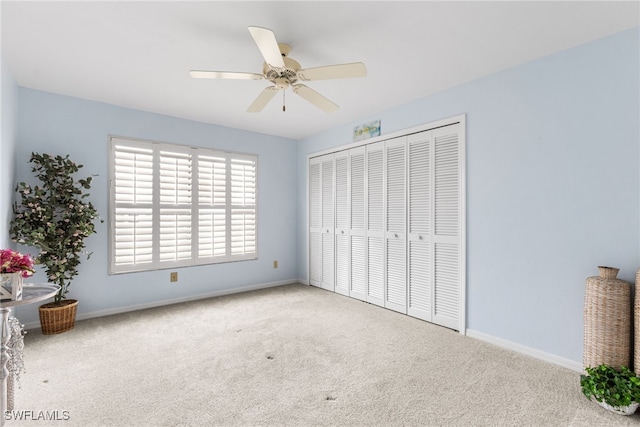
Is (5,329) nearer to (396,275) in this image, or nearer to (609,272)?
(396,275)

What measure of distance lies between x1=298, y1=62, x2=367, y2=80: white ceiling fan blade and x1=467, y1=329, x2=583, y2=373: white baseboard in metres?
2.59

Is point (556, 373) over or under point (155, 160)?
under

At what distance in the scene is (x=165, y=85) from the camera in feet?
10.4

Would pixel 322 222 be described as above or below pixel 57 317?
above

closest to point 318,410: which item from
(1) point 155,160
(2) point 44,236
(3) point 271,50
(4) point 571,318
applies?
(4) point 571,318

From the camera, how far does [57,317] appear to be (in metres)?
3.15

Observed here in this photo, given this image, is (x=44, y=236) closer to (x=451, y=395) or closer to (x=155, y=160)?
(x=155, y=160)

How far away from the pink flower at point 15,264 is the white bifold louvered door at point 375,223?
3.30 metres

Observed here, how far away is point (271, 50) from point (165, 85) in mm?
1767

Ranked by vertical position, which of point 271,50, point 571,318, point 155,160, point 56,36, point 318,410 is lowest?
point 318,410

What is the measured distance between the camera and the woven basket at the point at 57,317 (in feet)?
10.2

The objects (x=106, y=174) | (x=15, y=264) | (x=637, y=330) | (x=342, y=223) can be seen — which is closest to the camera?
(x=15, y=264)

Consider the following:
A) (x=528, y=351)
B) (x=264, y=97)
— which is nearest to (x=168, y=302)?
(x=264, y=97)

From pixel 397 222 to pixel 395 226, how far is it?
0.19ft
